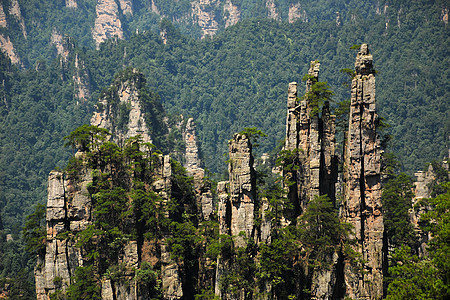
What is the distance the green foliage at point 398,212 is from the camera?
73062 mm

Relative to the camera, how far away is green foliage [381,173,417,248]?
73.1 metres

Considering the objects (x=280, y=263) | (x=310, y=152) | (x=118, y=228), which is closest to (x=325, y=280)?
(x=280, y=263)

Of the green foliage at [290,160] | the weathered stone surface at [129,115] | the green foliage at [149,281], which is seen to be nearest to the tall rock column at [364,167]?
the green foliage at [290,160]

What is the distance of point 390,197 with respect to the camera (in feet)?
266

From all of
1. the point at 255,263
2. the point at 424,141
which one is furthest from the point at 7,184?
the point at 255,263

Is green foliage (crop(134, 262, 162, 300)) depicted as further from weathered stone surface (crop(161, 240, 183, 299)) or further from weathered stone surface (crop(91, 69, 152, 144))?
weathered stone surface (crop(91, 69, 152, 144))

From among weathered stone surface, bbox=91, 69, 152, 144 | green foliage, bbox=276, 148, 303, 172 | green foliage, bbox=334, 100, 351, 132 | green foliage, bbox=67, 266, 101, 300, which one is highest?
weathered stone surface, bbox=91, 69, 152, 144

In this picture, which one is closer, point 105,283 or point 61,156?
point 105,283

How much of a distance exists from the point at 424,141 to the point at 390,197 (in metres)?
96.5

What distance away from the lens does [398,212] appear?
77625 millimetres

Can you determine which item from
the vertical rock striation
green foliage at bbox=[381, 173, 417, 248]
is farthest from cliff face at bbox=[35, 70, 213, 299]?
green foliage at bbox=[381, 173, 417, 248]

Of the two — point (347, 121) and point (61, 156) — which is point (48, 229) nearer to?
point (347, 121)

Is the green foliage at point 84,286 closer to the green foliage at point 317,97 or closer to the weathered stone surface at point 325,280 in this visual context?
the weathered stone surface at point 325,280

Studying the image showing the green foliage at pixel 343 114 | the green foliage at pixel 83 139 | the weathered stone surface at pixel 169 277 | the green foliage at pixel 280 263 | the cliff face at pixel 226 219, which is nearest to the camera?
the green foliage at pixel 280 263
